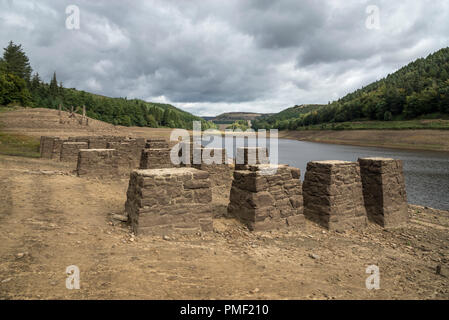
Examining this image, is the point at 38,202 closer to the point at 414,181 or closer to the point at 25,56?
the point at 414,181

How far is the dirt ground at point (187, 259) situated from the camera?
4141mm

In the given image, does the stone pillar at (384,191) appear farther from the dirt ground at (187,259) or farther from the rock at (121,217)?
the rock at (121,217)

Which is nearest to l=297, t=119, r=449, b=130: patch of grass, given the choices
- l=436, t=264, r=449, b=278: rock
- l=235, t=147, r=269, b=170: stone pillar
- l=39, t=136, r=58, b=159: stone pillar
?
l=235, t=147, r=269, b=170: stone pillar

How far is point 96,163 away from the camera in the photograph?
12406 millimetres

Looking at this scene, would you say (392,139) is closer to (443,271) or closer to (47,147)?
(443,271)

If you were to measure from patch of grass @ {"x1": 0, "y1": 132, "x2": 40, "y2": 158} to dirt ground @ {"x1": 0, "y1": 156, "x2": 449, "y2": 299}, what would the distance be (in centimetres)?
1459

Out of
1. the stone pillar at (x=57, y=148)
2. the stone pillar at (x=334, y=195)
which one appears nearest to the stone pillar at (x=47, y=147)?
the stone pillar at (x=57, y=148)

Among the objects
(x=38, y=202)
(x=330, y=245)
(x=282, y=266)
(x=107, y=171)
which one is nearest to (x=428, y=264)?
(x=330, y=245)

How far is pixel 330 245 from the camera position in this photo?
24.7 feet

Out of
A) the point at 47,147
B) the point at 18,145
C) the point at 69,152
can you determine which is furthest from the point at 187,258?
the point at 18,145

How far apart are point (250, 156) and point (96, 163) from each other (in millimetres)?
7211

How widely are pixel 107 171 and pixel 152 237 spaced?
7.67 metres

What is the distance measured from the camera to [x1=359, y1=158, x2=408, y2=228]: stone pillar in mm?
10062
